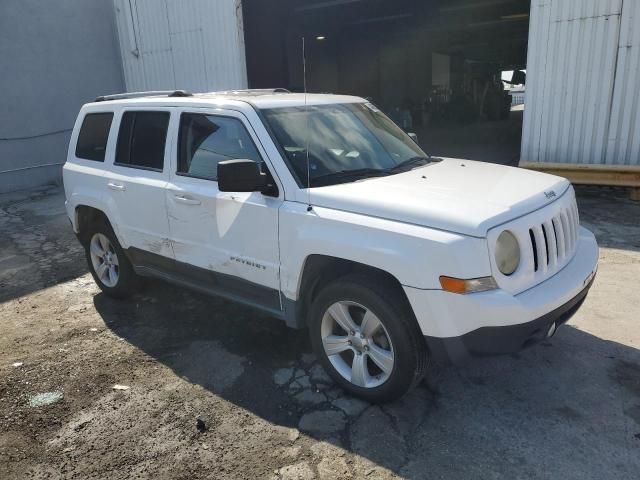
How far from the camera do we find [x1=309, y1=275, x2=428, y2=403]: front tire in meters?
2.98

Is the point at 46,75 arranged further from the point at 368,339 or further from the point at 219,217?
the point at 368,339

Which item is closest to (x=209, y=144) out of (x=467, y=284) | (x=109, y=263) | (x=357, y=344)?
(x=357, y=344)

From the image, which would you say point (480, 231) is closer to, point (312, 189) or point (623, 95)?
point (312, 189)

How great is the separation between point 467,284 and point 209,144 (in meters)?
2.24

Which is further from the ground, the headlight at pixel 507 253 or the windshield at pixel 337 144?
the windshield at pixel 337 144

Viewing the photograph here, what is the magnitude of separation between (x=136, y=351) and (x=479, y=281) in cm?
284

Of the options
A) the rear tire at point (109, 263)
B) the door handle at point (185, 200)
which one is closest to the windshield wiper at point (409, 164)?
the door handle at point (185, 200)

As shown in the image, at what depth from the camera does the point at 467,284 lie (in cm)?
269

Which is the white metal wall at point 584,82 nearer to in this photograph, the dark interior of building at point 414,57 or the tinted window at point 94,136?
the dark interior of building at point 414,57

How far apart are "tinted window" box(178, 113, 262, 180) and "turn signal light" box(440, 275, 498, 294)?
62.0 inches

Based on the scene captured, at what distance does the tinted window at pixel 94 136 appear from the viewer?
4.84 metres

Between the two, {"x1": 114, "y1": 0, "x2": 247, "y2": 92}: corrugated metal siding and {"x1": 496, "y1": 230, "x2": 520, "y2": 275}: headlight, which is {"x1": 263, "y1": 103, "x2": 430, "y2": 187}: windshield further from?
{"x1": 114, "y1": 0, "x2": 247, "y2": 92}: corrugated metal siding

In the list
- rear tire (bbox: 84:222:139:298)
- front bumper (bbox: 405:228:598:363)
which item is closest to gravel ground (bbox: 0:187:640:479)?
rear tire (bbox: 84:222:139:298)

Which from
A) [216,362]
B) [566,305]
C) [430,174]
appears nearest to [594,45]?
[430,174]
